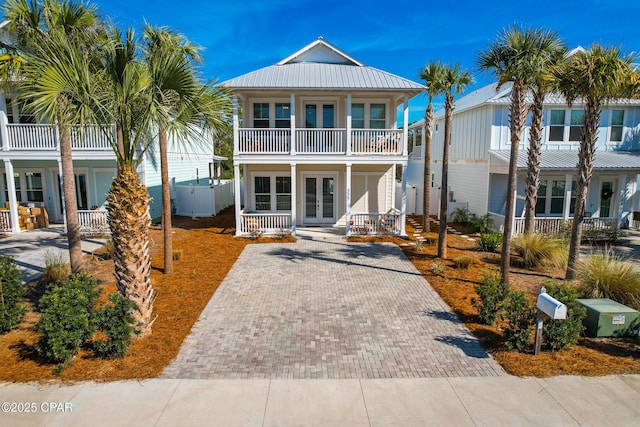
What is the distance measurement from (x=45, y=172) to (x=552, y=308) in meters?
21.2

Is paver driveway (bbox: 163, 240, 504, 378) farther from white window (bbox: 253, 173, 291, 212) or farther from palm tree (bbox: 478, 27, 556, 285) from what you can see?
white window (bbox: 253, 173, 291, 212)

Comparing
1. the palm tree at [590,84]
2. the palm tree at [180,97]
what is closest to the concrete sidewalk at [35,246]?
the palm tree at [180,97]

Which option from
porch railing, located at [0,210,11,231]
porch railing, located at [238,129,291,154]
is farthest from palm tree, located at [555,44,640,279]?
porch railing, located at [0,210,11,231]

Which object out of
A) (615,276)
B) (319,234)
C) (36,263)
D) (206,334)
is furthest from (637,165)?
(36,263)

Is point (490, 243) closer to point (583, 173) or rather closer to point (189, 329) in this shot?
point (583, 173)

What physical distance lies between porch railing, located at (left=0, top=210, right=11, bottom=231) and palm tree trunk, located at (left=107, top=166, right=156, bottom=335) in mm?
13849

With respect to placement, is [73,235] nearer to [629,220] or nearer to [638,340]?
[638,340]

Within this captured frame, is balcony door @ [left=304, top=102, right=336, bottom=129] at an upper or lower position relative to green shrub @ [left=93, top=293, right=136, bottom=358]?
upper

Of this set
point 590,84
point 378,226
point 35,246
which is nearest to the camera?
point 590,84

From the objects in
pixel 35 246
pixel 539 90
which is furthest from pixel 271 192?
pixel 539 90

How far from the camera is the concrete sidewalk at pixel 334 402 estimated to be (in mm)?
4738

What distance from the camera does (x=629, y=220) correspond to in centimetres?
1859

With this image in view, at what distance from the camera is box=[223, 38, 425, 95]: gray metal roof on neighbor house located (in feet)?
49.4

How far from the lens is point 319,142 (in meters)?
16.0
